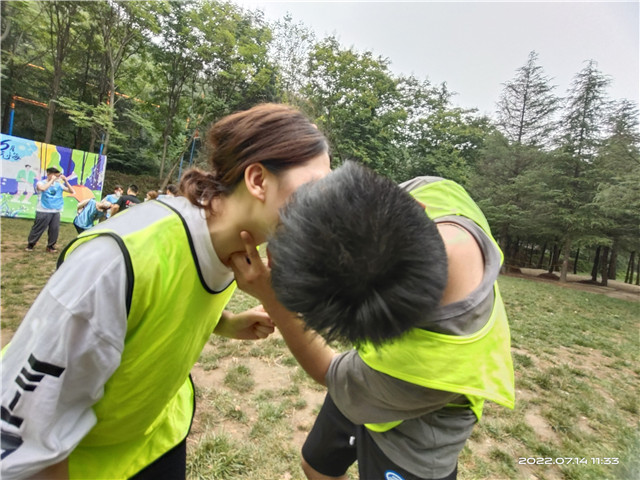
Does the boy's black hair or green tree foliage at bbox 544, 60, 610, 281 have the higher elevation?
green tree foliage at bbox 544, 60, 610, 281

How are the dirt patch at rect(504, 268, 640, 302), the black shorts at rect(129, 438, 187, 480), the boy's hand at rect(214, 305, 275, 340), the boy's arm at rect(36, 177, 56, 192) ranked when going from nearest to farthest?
the black shorts at rect(129, 438, 187, 480), the boy's hand at rect(214, 305, 275, 340), the boy's arm at rect(36, 177, 56, 192), the dirt patch at rect(504, 268, 640, 302)

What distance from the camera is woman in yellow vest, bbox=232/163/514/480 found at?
785 millimetres

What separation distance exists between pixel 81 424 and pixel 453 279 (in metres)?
1.08

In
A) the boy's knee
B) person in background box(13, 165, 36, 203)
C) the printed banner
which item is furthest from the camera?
person in background box(13, 165, 36, 203)

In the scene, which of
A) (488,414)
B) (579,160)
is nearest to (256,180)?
(488,414)

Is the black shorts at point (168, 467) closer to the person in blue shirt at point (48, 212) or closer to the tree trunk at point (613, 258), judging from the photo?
the person in blue shirt at point (48, 212)

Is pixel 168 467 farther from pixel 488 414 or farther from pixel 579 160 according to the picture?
pixel 579 160

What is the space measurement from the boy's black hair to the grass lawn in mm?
2212

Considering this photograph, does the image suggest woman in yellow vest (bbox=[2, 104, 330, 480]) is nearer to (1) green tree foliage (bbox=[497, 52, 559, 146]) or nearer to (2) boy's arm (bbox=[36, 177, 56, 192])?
(2) boy's arm (bbox=[36, 177, 56, 192])

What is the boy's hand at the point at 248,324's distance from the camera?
4.96ft

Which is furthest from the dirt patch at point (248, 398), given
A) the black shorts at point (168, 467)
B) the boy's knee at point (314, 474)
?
the black shorts at point (168, 467)

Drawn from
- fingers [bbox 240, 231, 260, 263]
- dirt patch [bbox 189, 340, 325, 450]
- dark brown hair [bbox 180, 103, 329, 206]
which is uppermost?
dark brown hair [bbox 180, 103, 329, 206]

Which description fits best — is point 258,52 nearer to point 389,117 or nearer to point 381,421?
point 389,117

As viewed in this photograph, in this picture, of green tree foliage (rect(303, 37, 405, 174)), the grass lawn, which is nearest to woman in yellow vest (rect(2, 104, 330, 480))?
the grass lawn
